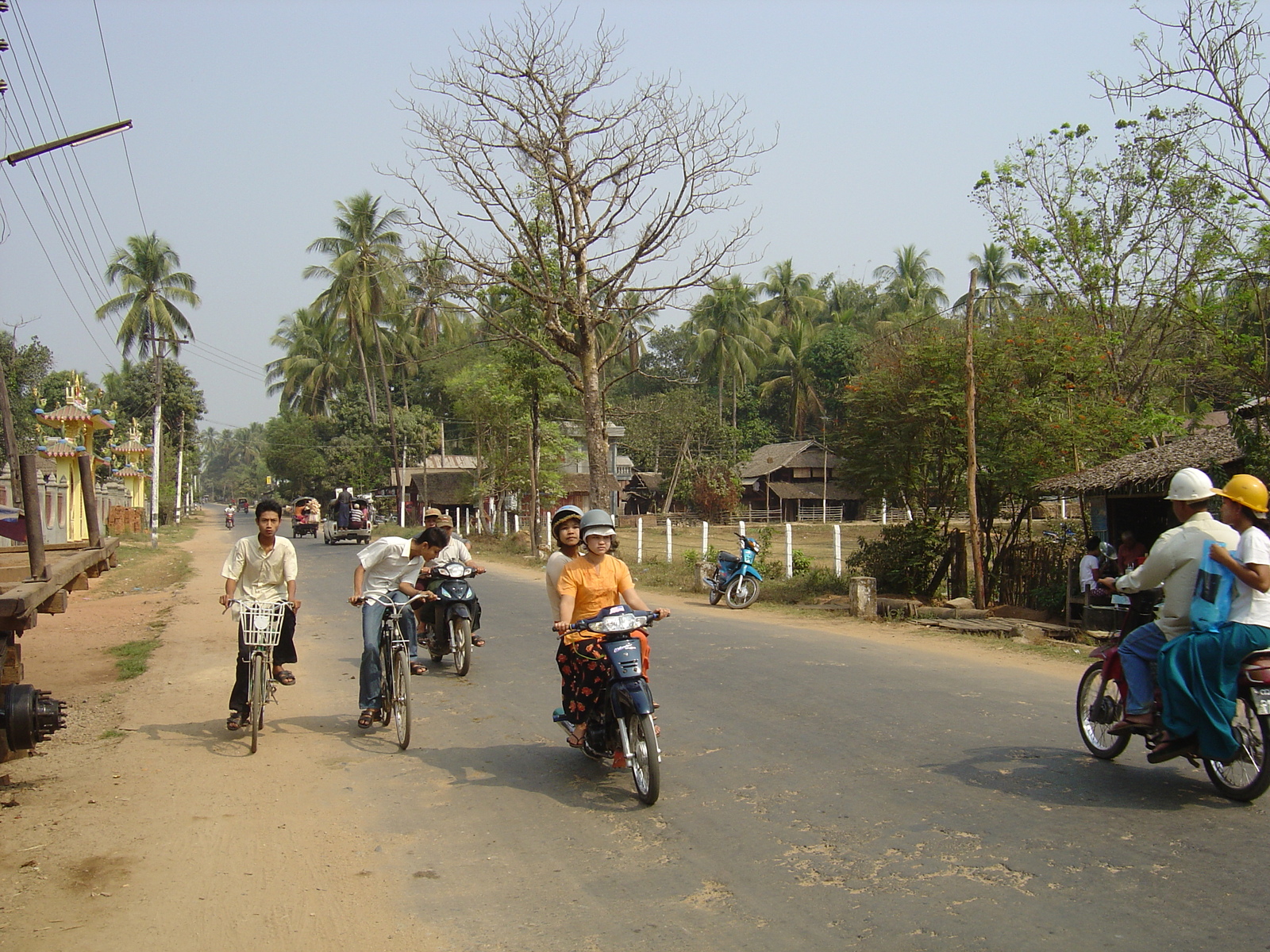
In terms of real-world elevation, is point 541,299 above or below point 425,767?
above

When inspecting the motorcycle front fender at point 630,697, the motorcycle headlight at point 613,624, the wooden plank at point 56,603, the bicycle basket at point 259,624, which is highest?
the wooden plank at point 56,603

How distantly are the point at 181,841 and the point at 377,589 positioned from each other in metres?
2.84

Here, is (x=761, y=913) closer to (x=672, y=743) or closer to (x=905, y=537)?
(x=672, y=743)

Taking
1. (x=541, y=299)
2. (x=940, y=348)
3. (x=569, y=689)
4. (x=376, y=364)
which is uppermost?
(x=376, y=364)

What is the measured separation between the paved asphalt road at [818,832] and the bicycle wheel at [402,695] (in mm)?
181

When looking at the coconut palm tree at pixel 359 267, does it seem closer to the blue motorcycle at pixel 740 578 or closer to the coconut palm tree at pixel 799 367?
the coconut palm tree at pixel 799 367

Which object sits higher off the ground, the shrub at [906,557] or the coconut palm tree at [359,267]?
the coconut palm tree at [359,267]

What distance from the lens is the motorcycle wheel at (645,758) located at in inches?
221

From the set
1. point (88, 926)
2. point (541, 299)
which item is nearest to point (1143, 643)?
point (88, 926)

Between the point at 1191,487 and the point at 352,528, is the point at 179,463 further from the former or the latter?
the point at 1191,487

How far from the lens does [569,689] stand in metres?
6.38

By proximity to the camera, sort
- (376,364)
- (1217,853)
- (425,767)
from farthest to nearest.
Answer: (376,364), (425,767), (1217,853)

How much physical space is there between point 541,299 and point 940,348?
11248 millimetres

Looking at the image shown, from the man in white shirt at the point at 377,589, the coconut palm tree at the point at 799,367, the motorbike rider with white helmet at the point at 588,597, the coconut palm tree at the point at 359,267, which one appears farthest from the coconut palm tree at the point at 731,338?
the motorbike rider with white helmet at the point at 588,597
